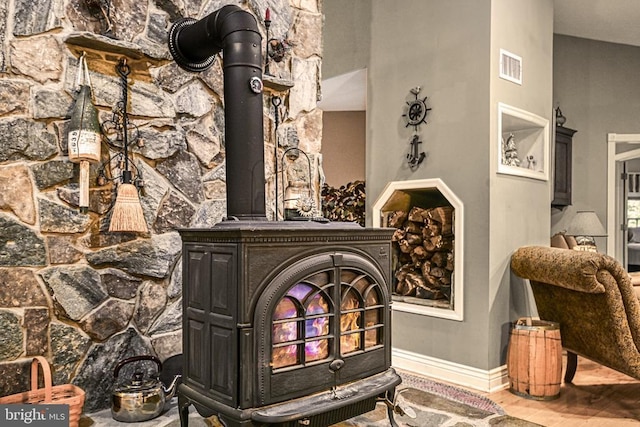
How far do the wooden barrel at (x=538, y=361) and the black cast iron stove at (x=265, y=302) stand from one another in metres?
1.34

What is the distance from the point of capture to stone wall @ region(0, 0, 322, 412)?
2061 mm

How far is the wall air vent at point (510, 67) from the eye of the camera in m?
3.36

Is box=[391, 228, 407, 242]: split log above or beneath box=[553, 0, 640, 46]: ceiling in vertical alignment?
beneath

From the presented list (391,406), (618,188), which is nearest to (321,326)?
(391,406)

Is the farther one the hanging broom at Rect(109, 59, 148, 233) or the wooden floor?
the wooden floor

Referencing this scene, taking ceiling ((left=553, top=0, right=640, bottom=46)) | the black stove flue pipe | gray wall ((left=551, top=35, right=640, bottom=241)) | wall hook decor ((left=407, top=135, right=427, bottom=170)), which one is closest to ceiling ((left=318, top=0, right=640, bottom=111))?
ceiling ((left=553, top=0, right=640, bottom=46))

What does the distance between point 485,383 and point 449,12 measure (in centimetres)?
251

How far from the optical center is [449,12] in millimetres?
3535

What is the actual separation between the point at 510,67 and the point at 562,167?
1.92 metres

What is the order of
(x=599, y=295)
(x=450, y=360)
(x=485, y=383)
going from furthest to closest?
(x=450, y=360)
(x=485, y=383)
(x=599, y=295)

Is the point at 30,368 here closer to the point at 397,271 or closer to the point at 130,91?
the point at 130,91

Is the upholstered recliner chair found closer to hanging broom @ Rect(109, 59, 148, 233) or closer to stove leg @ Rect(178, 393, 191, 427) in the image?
stove leg @ Rect(178, 393, 191, 427)

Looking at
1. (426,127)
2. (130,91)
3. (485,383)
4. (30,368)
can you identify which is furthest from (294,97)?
(485,383)

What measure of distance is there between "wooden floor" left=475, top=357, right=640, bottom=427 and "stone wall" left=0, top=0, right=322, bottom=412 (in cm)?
198
